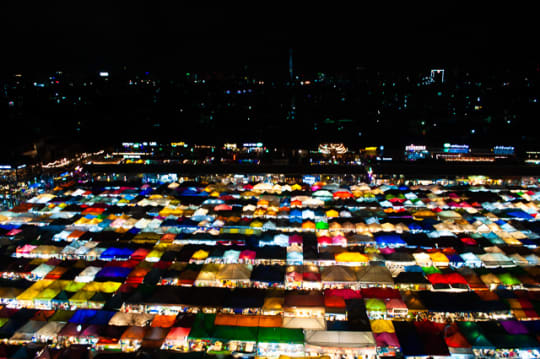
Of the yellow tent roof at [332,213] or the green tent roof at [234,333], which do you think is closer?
the green tent roof at [234,333]

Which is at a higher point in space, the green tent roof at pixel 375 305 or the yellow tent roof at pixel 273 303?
the yellow tent roof at pixel 273 303

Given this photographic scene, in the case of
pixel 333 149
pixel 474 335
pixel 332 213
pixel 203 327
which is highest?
pixel 333 149

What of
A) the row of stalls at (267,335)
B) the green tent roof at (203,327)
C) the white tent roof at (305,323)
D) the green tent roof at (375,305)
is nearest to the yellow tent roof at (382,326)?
the row of stalls at (267,335)

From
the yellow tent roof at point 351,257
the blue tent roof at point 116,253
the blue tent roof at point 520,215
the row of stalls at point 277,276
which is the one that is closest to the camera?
the row of stalls at point 277,276

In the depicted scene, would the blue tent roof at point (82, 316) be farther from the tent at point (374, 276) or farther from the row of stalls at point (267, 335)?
the tent at point (374, 276)

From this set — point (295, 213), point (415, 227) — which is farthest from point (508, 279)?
point (295, 213)

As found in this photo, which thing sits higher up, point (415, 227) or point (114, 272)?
point (114, 272)

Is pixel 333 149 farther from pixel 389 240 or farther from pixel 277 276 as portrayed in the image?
pixel 277 276

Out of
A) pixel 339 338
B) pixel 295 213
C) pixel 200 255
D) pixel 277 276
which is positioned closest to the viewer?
pixel 339 338

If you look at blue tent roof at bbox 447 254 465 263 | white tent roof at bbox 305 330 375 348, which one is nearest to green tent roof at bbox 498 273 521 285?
blue tent roof at bbox 447 254 465 263
